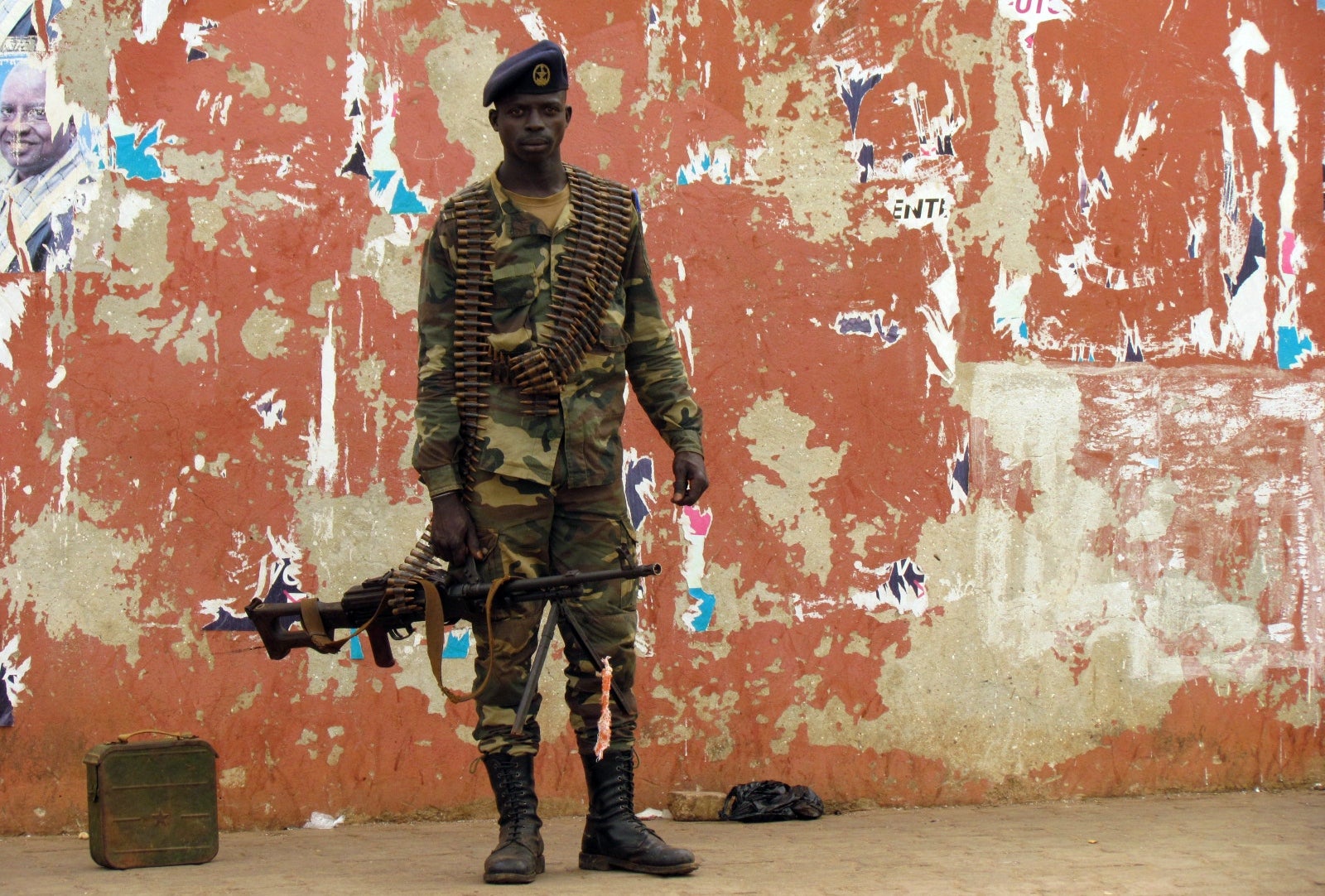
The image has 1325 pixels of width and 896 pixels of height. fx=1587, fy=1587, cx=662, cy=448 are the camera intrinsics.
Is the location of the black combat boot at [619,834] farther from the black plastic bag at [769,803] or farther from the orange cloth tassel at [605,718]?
the black plastic bag at [769,803]

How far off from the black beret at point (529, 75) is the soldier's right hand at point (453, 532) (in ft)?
3.61

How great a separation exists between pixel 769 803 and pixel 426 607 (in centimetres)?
176

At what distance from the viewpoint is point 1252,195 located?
6070 mm

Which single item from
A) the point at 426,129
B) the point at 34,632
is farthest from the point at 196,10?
the point at 34,632

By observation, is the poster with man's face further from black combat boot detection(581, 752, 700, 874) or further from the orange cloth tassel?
black combat boot detection(581, 752, 700, 874)

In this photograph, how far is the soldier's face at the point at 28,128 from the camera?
534 centimetres

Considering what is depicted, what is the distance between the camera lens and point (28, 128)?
535 centimetres

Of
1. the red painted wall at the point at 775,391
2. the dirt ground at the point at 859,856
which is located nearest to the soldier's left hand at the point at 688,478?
the dirt ground at the point at 859,856

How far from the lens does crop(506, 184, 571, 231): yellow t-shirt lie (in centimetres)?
448

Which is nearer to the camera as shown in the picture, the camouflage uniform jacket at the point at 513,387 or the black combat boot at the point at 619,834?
the black combat boot at the point at 619,834

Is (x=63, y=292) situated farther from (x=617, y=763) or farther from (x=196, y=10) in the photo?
(x=617, y=763)

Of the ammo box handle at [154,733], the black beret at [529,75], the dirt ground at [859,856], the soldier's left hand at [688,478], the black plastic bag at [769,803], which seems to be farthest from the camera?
the black plastic bag at [769,803]

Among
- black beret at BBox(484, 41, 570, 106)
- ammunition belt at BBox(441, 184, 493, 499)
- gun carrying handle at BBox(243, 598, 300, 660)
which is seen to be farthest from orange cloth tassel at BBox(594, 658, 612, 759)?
black beret at BBox(484, 41, 570, 106)

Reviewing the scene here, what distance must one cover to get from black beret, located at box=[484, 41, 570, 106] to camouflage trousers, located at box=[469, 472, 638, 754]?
1.06 metres
